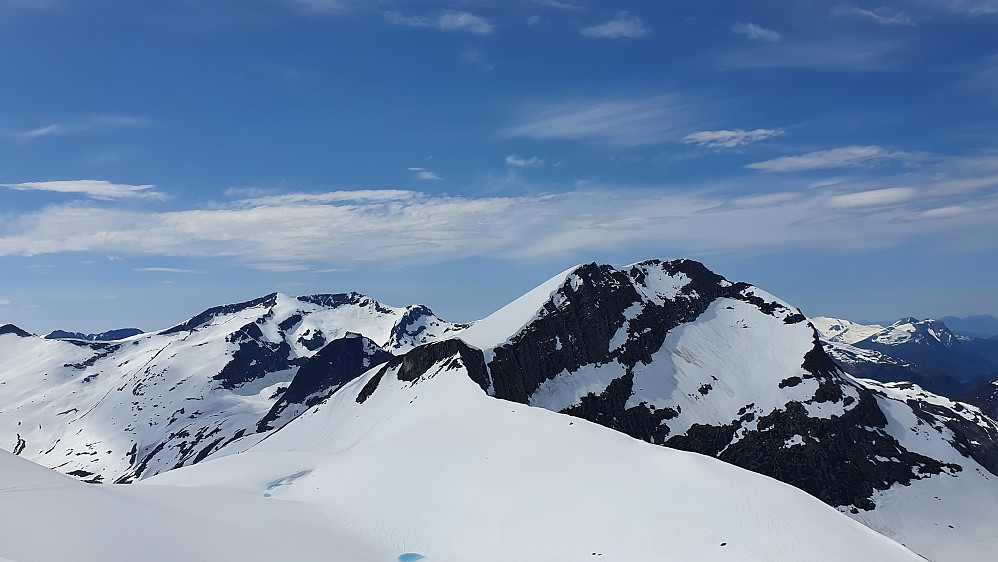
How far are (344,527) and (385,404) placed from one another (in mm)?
72625

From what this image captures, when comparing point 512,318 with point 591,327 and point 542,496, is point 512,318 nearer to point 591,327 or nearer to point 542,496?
point 591,327

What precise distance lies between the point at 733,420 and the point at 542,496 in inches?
4309

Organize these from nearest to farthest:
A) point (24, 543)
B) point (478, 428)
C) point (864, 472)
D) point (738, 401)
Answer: point (24, 543), point (478, 428), point (864, 472), point (738, 401)

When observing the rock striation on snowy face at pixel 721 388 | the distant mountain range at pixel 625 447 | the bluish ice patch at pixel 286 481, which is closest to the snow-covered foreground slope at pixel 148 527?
the distant mountain range at pixel 625 447

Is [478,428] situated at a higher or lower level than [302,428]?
higher

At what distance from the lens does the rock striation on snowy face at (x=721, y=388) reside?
404 feet

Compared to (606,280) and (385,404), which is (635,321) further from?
(385,404)

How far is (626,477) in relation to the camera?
40.6m

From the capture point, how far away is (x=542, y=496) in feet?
134

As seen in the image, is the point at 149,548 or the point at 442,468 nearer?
the point at 149,548

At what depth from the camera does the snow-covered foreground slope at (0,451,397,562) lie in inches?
957

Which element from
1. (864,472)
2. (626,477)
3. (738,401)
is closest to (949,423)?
(864,472)

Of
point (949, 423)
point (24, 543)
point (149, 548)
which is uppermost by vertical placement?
point (24, 543)

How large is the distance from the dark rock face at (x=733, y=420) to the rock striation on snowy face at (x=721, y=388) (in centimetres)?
30
